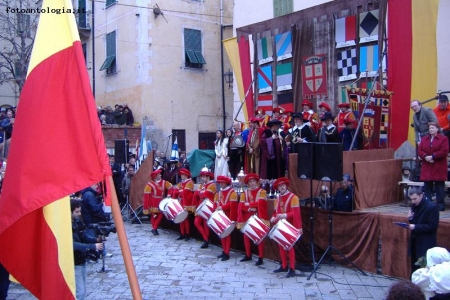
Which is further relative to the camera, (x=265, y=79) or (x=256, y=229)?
(x=265, y=79)

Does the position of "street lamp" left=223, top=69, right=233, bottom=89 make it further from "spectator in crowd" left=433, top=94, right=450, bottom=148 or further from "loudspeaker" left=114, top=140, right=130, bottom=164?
"spectator in crowd" left=433, top=94, right=450, bottom=148

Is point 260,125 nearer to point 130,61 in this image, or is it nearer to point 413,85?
point 413,85

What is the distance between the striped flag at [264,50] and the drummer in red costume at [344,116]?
13.9 feet

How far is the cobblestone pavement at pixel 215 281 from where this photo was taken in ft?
27.8

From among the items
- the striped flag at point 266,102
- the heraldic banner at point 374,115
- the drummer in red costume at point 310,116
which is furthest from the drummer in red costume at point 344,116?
the striped flag at point 266,102

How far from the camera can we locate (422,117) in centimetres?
1068

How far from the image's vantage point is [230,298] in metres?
8.27

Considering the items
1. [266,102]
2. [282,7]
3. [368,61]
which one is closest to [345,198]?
[368,61]

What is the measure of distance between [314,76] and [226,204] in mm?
5315

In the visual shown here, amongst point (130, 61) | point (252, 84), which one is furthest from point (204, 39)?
point (252, 84)

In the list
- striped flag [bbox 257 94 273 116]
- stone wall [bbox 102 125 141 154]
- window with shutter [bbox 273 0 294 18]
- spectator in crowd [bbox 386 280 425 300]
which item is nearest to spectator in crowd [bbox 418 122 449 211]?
spectator in crowd [bbox 386 280 425 300]

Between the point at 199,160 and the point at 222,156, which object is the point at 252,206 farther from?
the point at 199,160

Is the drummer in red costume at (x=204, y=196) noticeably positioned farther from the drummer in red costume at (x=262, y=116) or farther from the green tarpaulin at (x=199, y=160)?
the green tarpaulin at (x=199, y=160)

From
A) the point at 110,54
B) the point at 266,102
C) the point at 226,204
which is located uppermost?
the point at 110,54
